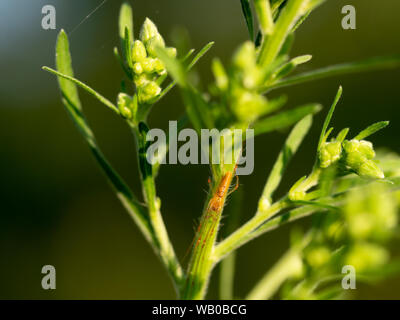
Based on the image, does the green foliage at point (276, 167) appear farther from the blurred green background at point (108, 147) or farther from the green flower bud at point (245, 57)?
the blurred green background at point (108, 147)

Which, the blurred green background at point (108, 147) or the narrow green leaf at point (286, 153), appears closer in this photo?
the narrow green leaf at point (286, 153)

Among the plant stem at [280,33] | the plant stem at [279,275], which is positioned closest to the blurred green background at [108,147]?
the plant stem at [279,275]

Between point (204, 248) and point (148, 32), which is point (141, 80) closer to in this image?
point (148, 32)

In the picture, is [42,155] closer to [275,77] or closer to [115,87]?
[115,87]

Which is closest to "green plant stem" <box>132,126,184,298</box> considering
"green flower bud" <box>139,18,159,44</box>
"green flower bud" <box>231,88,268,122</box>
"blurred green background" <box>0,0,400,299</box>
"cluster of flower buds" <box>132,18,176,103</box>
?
"cluster of flower buds" <box>132,18,176,103</box>

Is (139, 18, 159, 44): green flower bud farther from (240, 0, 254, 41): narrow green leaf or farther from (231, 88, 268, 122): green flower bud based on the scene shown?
(231, 88, 268, 122): green flower bud

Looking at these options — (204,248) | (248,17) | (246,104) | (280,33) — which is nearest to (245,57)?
(246,104)
